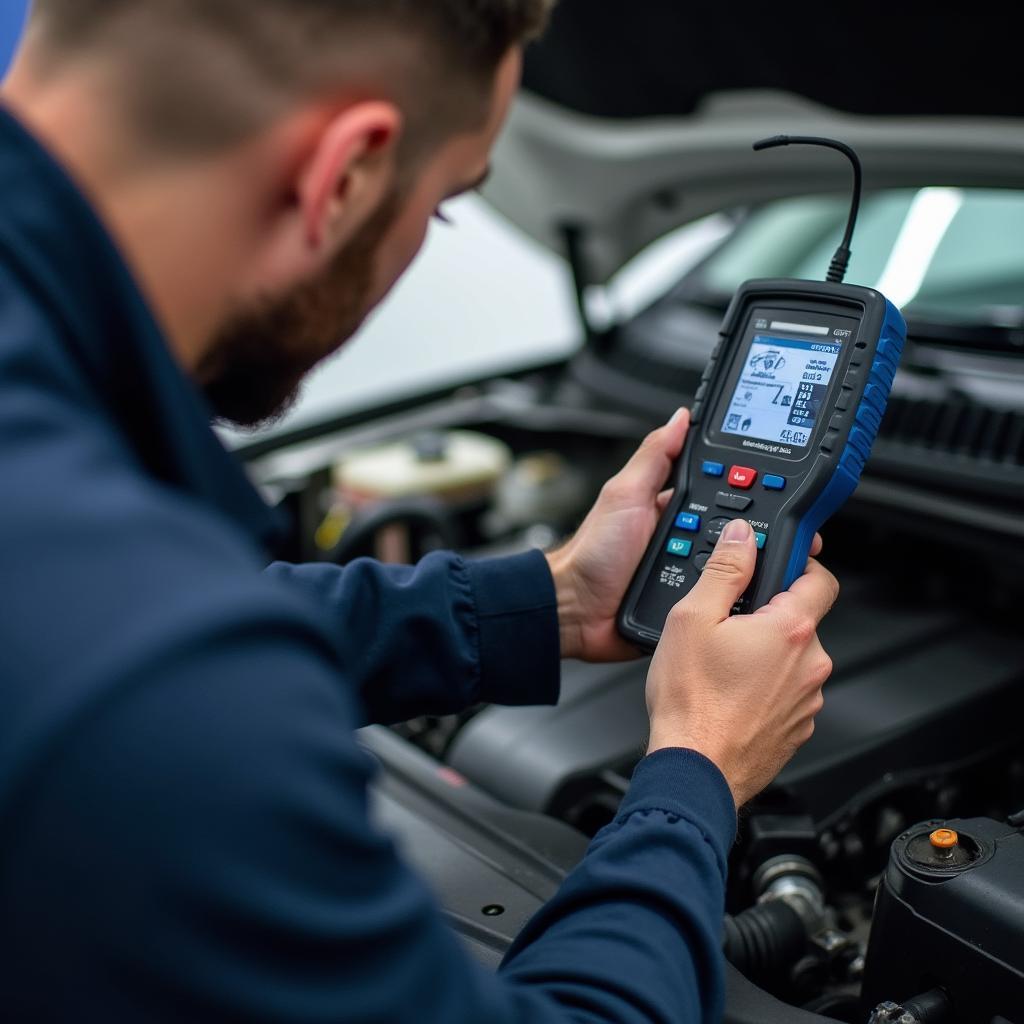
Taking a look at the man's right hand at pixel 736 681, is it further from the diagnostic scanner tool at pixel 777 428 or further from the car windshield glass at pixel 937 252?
the car windshield glass at pixel 937 252

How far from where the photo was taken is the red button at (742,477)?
34.6 inches

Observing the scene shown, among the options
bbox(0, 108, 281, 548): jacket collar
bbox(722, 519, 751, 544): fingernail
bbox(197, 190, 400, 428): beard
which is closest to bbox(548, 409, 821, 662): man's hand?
bbox(722, 519, 751, 544): fingernail

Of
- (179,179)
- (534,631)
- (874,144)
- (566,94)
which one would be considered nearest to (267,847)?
(179,179)

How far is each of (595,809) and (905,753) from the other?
290mm

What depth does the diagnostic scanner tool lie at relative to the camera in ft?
2.71

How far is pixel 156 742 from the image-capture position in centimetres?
40

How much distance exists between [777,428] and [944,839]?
0.32 m

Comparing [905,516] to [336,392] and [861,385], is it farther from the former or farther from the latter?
[336,392]

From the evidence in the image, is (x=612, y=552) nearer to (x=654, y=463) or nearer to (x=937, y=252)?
(x=654, y=463)

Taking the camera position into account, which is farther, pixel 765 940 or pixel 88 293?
pixel 765 940

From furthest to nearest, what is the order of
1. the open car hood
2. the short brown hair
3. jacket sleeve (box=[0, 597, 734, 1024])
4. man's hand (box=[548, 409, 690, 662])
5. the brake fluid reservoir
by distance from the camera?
the brake fluid reservoir, the open car hood, man's hand (box=[548, 409, 690, 662]), the short brown hair, jacket sleeve (box=[0, 597, 734, 1024])

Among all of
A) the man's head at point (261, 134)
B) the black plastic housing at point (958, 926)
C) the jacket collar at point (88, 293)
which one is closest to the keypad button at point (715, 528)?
the black plastic housing at point (958, 926)

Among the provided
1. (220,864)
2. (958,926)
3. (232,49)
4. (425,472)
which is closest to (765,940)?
(958,926)

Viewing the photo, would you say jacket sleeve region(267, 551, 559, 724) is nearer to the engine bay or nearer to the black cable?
the engine bay
